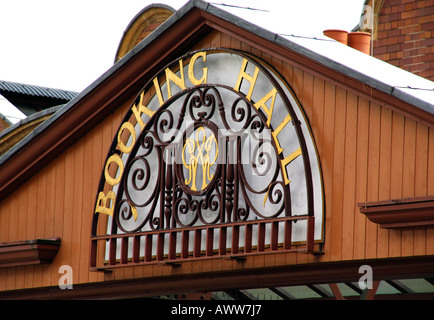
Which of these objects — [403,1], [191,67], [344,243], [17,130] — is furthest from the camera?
[17,130]

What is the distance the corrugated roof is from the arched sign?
32.9ft

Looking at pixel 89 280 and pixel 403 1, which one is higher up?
pixel 403 1

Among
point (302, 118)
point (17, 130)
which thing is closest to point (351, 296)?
point (302, 118)

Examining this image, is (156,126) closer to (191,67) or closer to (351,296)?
(191,67)

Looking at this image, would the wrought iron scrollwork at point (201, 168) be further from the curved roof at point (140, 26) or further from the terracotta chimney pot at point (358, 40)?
the curved roof at point (140, 26)

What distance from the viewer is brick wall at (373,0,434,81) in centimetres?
1636

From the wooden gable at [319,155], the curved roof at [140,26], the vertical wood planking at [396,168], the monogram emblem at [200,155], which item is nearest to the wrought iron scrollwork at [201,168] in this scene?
the monogram emblem at [200,155]

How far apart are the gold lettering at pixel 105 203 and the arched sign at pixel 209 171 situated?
0.05 ft

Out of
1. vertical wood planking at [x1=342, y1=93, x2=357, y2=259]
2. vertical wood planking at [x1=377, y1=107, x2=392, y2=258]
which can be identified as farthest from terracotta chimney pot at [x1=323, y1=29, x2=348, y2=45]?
vertical wood planking at [x1=377, y1=107, x2=392, y2=258]

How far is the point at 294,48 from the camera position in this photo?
36.7 ft

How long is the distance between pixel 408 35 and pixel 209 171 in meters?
5.98

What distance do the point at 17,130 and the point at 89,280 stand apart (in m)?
5.70

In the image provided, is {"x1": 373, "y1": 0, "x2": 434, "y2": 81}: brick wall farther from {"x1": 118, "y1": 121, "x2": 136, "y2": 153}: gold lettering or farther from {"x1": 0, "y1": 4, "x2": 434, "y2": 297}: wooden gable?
{"x1": 118, "y1": 121, "x2": 136, "y2": 153}: gold lettering

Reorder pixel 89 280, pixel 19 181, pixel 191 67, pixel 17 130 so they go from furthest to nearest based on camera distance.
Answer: pixel 17 130 → pixel 19 181 → pixel 89 280 → pixel 191 67
